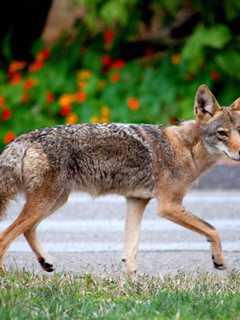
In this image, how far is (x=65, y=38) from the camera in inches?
631

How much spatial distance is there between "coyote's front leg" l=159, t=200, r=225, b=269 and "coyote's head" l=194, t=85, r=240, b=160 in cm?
58

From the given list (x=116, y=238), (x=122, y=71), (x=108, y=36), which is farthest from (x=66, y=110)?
(x=116, y=238)

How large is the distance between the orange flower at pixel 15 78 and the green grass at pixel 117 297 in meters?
7.67

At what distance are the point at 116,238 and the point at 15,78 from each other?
595cm

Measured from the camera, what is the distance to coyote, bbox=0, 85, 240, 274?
8.30 metres

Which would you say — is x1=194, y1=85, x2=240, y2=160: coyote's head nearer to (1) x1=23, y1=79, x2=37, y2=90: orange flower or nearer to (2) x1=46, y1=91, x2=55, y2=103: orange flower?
(2) x1=46, y1=91, x2=55, y2=103: orange flower

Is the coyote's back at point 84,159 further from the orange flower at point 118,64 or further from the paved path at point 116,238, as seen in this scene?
the orange flower at point 118,64

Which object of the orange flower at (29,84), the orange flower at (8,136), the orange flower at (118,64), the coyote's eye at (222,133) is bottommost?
the orange flower at (8,136)

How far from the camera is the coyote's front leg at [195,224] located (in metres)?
8.46

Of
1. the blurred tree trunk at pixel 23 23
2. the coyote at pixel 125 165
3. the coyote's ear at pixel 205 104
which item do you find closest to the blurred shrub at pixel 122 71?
the blurred tree trunk at pixel 23 23

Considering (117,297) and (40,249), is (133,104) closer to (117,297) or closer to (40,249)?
(40,249)

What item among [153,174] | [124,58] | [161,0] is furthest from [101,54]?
[153,174]

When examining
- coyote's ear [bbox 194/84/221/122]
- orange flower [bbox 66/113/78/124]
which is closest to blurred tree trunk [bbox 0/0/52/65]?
→ orange flower [bbox 66/113/78/124]

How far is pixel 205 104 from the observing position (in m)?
9.07
